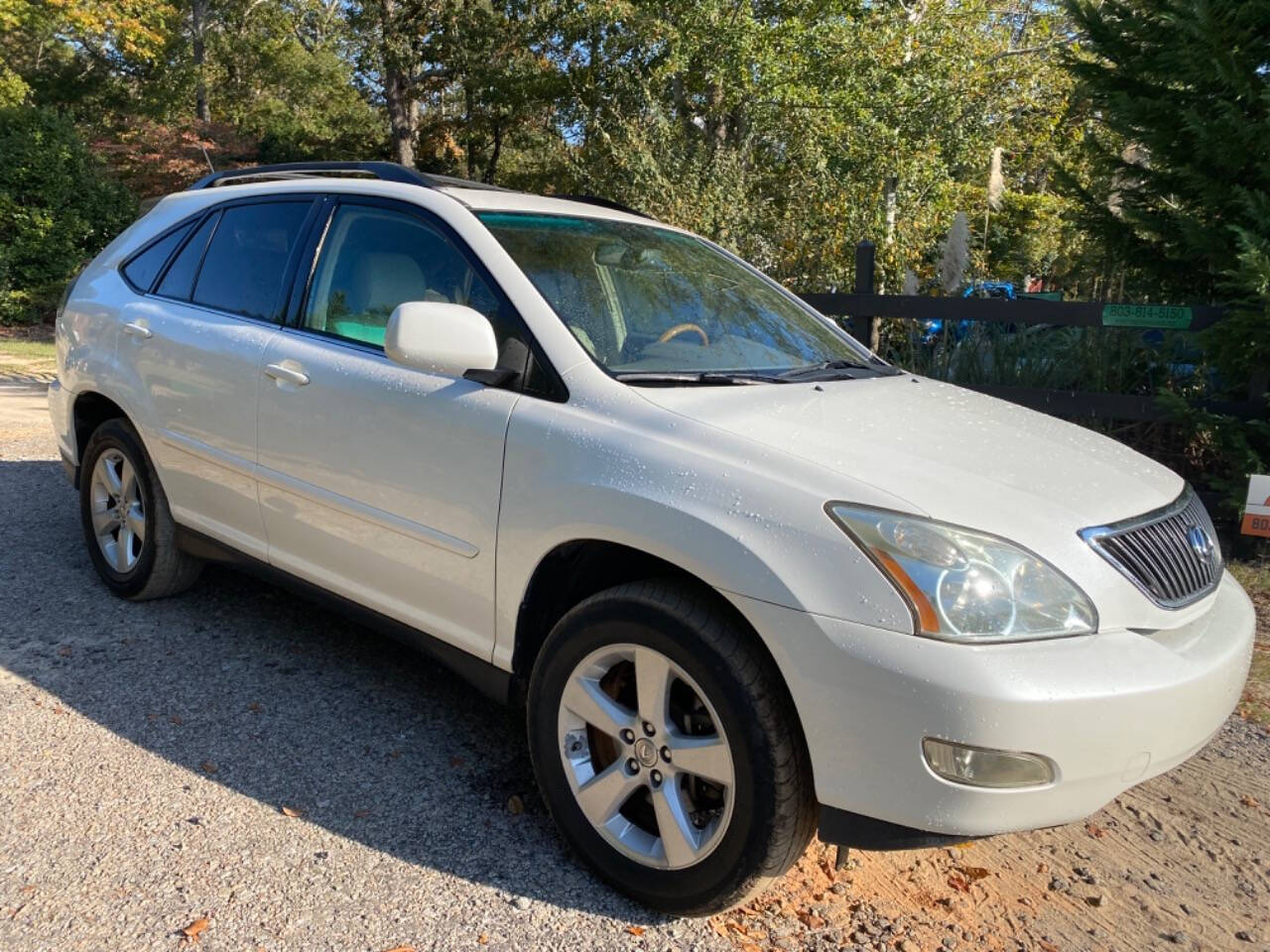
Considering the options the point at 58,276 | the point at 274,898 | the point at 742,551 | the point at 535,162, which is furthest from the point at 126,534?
the point at 535,162

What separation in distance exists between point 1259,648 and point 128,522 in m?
4.98

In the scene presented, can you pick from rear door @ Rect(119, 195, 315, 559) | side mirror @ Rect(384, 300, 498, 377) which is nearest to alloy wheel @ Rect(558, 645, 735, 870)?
side mirror @ Rect(384, 300, 498, 377)

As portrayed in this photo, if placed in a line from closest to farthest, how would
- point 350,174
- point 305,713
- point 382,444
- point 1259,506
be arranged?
point 382,444, point 305,713, point 350,174, point 1259,506

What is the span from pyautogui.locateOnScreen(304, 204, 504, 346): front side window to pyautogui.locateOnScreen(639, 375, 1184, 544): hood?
33.4 inches

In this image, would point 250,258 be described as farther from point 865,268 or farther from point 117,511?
point 865,268

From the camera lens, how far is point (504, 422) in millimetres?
2928

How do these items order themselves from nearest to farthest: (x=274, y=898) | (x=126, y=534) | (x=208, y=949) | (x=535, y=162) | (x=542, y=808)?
(x=208, y=949) → (x=274, y=898) → (x=542, y=808) → (x=126, y=534) → (x=535, y=162)

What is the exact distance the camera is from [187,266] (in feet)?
14.3

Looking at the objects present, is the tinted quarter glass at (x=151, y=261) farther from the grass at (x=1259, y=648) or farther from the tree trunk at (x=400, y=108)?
the tree trunk at (x=400, y=108)

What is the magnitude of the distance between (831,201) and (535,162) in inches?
684

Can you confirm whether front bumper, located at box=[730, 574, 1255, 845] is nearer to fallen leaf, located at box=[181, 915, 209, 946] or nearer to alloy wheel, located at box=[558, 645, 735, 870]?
alloy wheel, located at box=[558, 645, 735, 870]

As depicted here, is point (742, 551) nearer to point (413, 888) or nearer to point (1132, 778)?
point (1132, 778)

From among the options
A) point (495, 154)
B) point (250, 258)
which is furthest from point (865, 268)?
point (495, 154)

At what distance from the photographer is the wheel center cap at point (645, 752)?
261 cm
